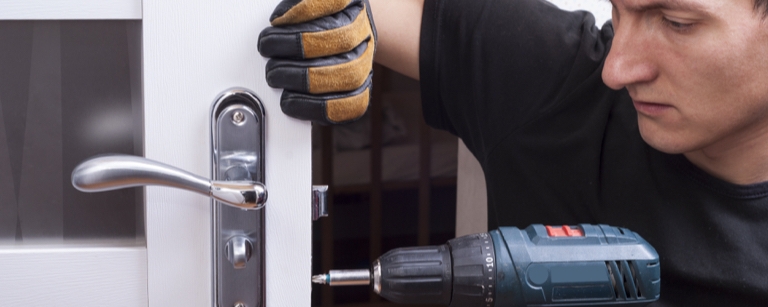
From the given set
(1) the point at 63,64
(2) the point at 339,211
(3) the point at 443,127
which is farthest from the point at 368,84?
(2) the point at 339,211

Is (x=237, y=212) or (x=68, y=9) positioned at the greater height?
(x=68, y=9)

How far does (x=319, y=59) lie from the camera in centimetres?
55

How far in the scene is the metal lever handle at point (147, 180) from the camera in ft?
1.39

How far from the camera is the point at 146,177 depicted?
44 cm

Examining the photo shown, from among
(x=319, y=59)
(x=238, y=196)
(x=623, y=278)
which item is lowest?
(x=623, y=278)

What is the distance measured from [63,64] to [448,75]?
545 mm

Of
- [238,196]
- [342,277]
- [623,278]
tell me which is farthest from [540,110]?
[238,196]

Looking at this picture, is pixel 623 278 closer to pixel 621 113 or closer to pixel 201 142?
pixel 621 113

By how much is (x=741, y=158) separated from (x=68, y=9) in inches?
31.4

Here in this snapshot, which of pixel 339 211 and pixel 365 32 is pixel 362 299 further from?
pixel 365 32

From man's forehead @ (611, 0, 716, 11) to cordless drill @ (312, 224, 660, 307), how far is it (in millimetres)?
252

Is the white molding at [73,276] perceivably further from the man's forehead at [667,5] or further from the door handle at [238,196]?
the man's forehead at [667,5]

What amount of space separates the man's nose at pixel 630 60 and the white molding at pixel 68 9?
0.52m

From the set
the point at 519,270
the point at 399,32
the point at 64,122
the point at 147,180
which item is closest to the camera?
the point at 147,180
